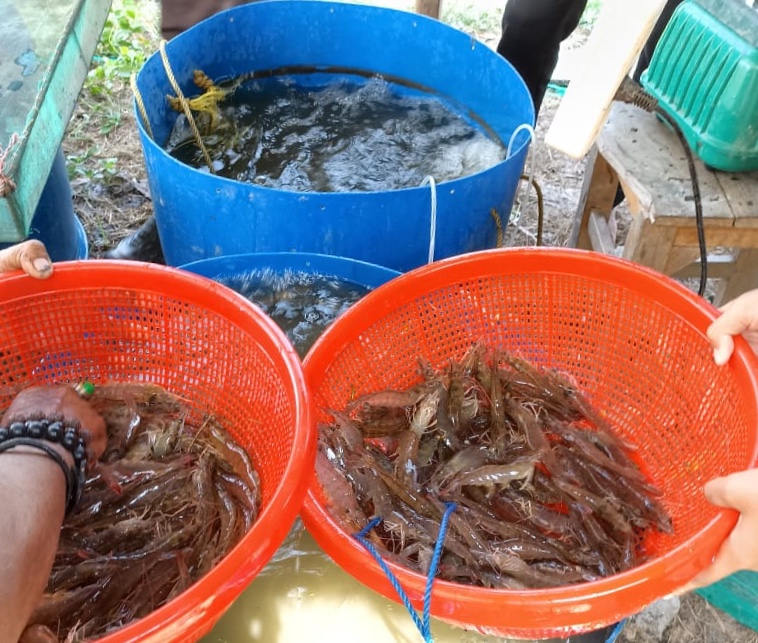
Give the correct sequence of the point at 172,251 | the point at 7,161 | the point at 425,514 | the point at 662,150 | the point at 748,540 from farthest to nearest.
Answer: the point at 172,251
the point at 662,150
the point at 7,161
the point at 425,514
the point at 748,540

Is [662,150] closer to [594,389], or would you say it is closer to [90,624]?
[594,389]

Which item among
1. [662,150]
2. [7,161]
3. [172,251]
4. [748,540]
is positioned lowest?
[172,251]

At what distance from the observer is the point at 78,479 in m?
1.57

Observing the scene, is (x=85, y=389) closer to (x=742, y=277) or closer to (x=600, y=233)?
(x=600, y=233)

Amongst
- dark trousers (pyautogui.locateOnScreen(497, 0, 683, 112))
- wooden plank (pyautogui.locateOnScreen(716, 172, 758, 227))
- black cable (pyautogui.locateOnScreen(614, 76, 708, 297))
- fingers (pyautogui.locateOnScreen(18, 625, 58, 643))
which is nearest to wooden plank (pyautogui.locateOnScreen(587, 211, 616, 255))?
black cable (pyautogui.locateOnScreen(614, 76, 708, 297))

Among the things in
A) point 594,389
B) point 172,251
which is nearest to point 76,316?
point 172,251

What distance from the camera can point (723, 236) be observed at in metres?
2.45

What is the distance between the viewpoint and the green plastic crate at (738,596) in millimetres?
2266

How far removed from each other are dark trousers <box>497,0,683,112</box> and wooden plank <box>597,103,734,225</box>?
3.67 feet

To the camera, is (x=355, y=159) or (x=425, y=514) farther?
(x=355, y=159)

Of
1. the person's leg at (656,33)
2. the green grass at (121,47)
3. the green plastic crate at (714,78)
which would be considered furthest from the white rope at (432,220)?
the green grass at (121,47)

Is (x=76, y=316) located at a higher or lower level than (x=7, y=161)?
lower

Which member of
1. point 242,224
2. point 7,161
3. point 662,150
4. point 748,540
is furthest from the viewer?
point 662,150

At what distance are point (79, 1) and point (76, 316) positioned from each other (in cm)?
192
